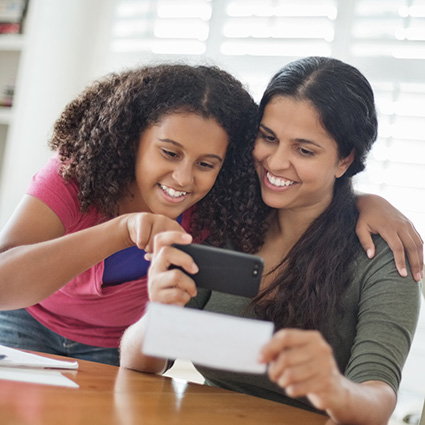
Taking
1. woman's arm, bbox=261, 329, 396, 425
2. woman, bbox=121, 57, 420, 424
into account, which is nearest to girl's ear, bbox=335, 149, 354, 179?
woman, bbox=121, 57, 420, 424

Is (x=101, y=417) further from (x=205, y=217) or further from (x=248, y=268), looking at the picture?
(x=205, y=217)

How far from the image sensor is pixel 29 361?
3.42ft

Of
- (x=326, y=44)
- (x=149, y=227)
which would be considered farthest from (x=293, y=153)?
(x=326, y=44)

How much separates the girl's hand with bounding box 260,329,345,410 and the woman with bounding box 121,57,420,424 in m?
0.35

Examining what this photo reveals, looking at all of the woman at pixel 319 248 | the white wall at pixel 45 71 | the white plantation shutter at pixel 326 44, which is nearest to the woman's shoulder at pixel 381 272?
the woman at pixel 319 248

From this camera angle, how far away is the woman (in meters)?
1.16

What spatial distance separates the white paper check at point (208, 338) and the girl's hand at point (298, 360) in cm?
1

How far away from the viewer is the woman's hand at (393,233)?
1.24 m

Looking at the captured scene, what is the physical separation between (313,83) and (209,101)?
222 millimetres

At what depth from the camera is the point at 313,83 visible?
134 cm

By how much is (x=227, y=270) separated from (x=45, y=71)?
2322mm

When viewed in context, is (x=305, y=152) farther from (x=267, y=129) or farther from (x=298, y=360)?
(x=298, y=360)

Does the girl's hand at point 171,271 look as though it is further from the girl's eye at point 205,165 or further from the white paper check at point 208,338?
the girl's eye at point 205,165

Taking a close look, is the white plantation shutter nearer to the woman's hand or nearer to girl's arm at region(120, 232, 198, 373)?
the woman's hand
